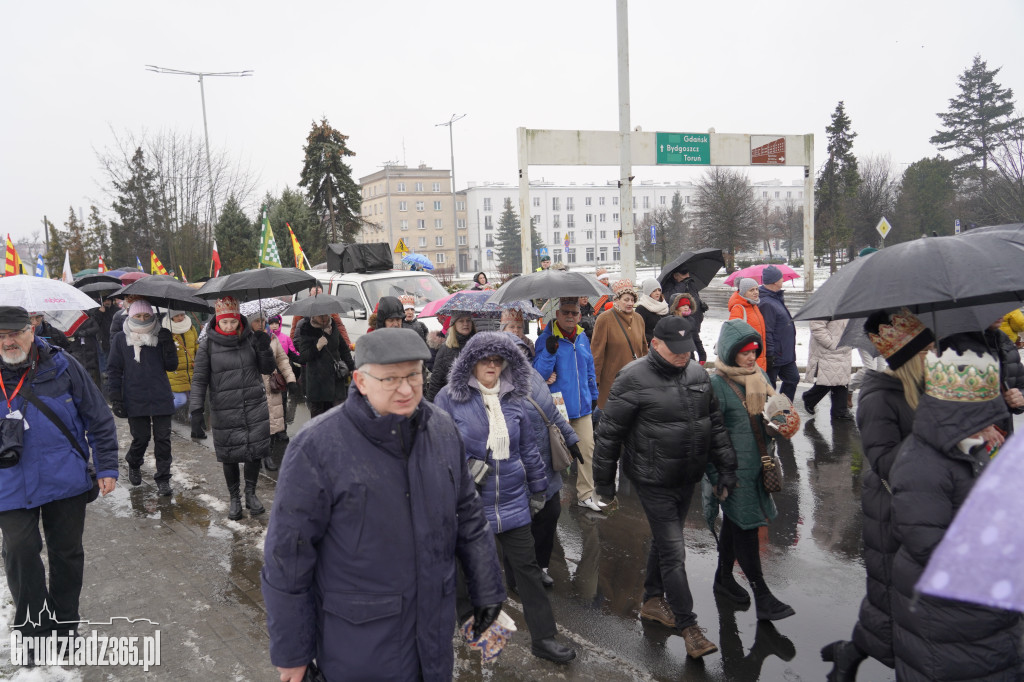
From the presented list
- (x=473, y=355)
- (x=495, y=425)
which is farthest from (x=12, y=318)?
(x=495, y=425)

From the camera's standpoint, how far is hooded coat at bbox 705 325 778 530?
4.27 metres

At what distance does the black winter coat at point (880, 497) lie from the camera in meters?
3.05

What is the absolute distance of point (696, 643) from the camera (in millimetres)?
3955

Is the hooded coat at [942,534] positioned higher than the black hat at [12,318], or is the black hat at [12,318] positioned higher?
the black hat at [12,318]

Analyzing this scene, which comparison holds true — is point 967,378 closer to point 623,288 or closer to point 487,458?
point 487,458

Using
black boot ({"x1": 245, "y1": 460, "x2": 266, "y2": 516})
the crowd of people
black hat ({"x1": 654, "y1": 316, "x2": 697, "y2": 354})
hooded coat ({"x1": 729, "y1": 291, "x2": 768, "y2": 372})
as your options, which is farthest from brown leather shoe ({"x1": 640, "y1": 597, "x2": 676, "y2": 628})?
hooded coat ({"x1": 729, "y1": 291, "x2": 768, "y2": 372})

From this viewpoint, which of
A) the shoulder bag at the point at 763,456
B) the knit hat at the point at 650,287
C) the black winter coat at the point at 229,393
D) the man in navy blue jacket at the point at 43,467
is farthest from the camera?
the knit hat at the point at 650,287

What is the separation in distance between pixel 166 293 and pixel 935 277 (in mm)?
6588

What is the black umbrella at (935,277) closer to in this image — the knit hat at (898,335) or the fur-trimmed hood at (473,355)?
the knit hat at (898,335)

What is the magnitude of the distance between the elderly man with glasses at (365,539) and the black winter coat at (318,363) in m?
5.59

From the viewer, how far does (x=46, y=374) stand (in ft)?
13.9

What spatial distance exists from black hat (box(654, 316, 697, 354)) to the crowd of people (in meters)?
0.02

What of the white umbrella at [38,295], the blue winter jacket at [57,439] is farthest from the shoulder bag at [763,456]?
the white umbrella at [38,295]

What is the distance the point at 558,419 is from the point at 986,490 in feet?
12.6
